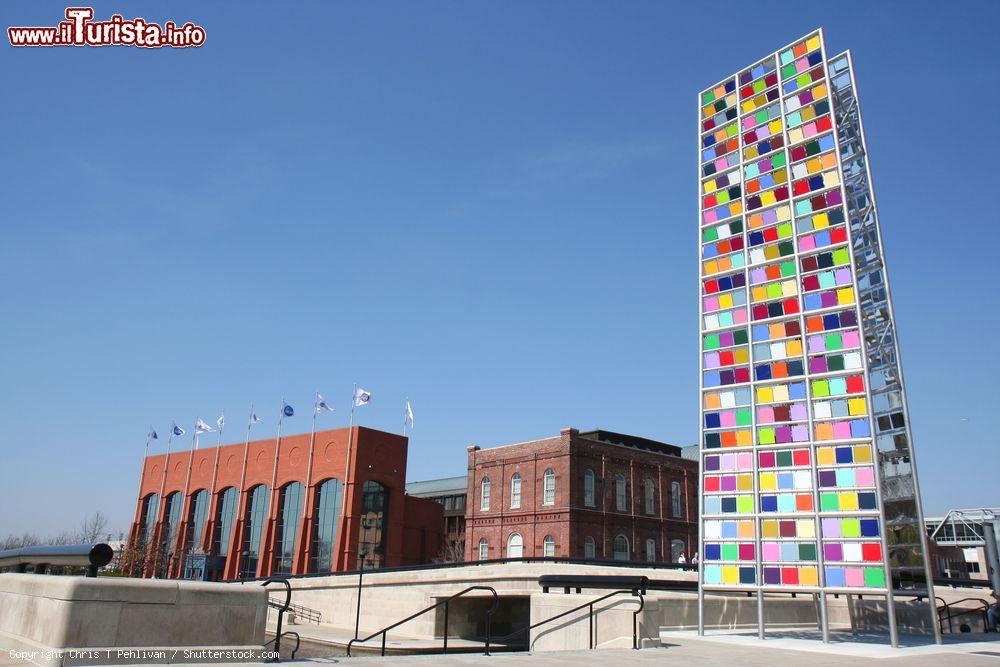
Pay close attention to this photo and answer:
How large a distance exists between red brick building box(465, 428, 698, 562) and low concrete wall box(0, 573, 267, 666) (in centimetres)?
3820

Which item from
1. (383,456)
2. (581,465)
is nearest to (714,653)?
(581,465)

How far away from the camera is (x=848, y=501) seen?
1641 cm

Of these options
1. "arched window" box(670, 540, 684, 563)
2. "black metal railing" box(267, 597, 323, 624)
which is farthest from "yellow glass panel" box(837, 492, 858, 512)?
"arched window" box(670, 540, 684, 563)

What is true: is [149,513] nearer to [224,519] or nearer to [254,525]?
[224,519]

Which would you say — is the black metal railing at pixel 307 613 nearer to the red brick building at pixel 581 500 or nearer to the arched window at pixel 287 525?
the red brick building at pixel 581 500

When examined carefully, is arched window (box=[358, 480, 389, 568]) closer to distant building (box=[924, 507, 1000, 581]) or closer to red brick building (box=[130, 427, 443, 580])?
red brick building (box=[130, 427, 443, 580])

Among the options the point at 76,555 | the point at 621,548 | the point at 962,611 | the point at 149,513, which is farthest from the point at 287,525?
the point at 76,555

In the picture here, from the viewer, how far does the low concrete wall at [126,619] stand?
Result: 7.75 metres

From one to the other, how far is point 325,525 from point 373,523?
3.66 metres

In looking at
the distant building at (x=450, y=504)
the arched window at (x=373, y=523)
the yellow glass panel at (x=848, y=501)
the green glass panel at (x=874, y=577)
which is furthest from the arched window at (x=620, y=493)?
the green glass panel at (x=874, y=577)

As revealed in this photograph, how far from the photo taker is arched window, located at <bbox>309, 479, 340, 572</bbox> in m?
50.4

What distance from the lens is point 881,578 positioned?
15.6 metres

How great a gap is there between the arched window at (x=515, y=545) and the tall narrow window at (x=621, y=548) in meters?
6.24

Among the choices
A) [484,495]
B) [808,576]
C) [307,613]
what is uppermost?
[484,495]
